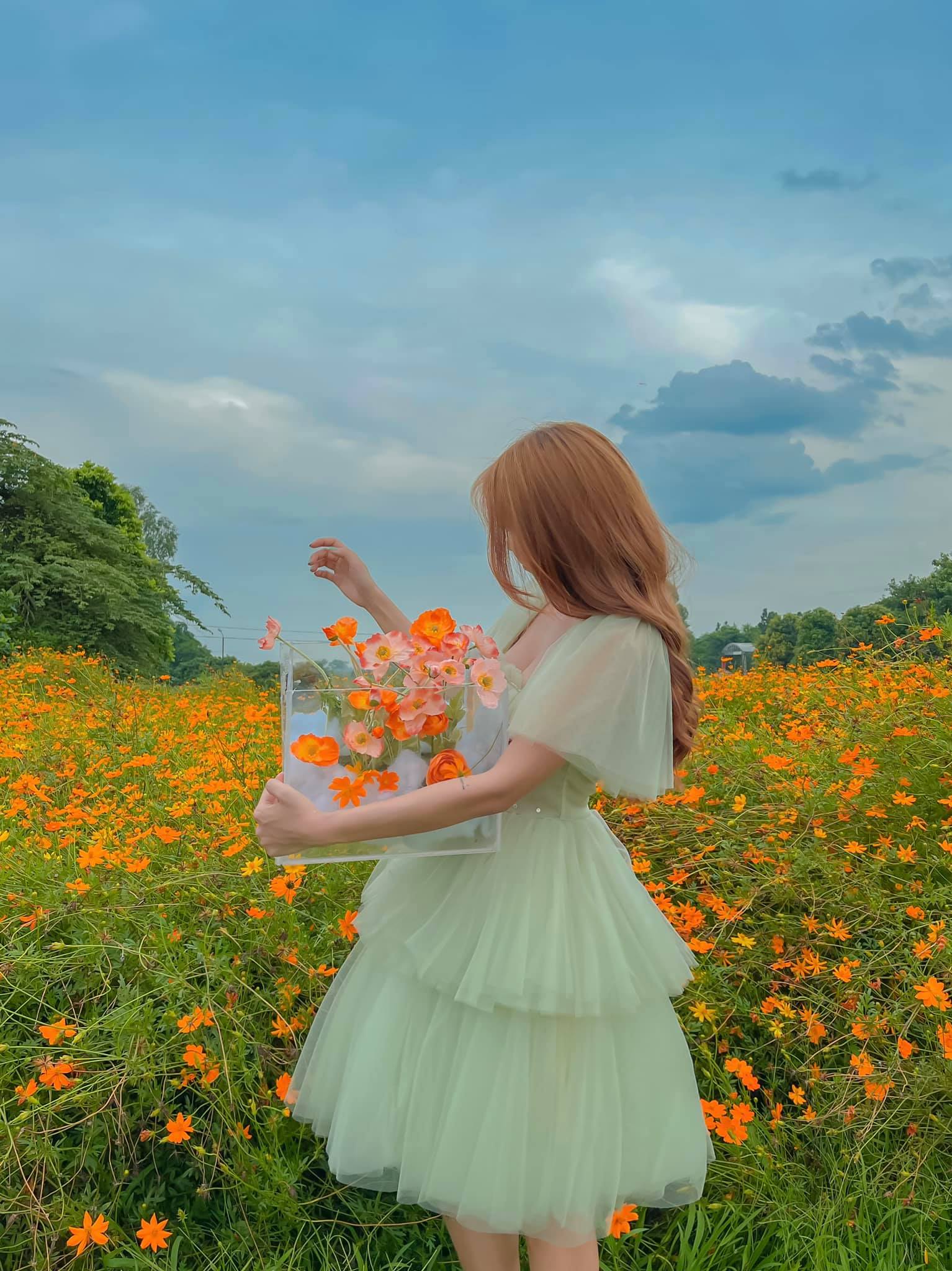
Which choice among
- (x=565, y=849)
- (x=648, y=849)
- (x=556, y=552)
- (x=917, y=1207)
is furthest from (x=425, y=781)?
(x=648, y=849)

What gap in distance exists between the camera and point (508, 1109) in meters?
1.46

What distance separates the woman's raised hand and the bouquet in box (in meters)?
0.49

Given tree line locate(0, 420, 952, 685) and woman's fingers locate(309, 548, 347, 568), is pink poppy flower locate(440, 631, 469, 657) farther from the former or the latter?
tree line locate(0, 420, 952, 685)

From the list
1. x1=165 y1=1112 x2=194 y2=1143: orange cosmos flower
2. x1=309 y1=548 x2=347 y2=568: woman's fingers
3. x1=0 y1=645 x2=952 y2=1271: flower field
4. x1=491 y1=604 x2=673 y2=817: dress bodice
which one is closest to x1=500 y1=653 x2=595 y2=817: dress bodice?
x1=491 y1=604 x2=673 y2=817: dress bodice

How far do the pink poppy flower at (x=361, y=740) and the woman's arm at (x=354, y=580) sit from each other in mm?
556

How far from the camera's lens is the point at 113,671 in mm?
9266

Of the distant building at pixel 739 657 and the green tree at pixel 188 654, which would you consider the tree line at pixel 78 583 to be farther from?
the green tree at pixel 188 654

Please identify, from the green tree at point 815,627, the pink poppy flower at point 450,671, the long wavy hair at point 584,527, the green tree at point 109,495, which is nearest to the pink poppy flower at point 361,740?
the pink poppy flower at point 450,671

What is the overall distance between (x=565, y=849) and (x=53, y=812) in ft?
6.81

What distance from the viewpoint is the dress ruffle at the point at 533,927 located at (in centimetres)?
147

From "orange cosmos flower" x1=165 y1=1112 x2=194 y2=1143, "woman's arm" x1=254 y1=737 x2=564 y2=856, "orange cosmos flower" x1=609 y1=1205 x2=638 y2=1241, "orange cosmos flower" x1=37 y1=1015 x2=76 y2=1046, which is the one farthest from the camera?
"orange cosmos flower" x1=37 y1=1015 x2=76 y2=1046

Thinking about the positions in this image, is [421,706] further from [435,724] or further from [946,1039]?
[946,1039]

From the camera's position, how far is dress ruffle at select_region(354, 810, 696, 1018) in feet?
4.82

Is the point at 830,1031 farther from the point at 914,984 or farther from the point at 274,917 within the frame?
the point at 274,917
